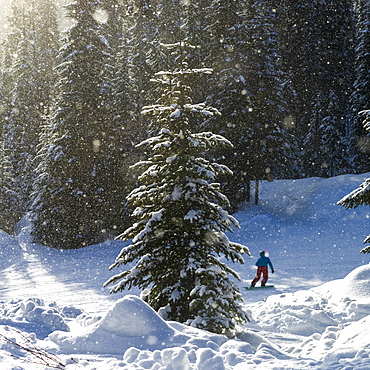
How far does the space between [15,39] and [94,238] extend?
93.3 ft

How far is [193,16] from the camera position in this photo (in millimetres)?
32344

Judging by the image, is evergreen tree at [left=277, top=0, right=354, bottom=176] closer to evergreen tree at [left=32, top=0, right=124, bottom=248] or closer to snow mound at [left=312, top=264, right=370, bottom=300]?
evergreen tree at [left=32, top=0, right=124, bottom=248]

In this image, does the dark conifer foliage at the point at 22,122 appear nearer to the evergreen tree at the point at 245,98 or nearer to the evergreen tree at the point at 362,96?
the evergreen tree at the point at 245,98

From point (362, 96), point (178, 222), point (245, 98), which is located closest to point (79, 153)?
point (245, 98)

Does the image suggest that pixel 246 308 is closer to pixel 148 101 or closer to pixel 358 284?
pixel 358 284

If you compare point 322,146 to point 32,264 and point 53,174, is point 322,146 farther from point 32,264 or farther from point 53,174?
point 32,264

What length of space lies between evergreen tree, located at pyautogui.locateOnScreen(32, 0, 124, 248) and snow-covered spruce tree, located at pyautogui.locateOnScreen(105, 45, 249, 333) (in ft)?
54.1

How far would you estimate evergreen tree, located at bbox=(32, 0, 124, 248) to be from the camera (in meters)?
25.7

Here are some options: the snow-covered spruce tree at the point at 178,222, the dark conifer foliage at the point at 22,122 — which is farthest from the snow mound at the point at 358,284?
the dark conifer foliage at the point at 22,122

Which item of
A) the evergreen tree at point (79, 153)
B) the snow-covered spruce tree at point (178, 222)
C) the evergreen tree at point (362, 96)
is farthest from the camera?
the evergreen tree at point (362, 96)

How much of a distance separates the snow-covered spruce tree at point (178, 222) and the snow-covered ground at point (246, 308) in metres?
1.40

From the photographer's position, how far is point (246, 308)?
1305 centimetres

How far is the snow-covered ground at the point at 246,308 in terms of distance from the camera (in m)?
6.10

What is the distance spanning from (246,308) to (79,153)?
15.9 metres
